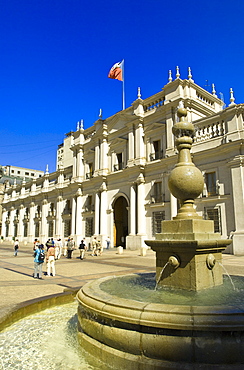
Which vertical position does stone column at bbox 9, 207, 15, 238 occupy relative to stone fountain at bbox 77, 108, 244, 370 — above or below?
above

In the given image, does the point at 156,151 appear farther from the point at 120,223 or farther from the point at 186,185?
the point at 186,185

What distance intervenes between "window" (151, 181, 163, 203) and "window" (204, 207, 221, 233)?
492cm

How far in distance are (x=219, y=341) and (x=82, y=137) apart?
35.2 m

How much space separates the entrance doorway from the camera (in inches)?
1205

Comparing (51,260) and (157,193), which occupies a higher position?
(157,193)

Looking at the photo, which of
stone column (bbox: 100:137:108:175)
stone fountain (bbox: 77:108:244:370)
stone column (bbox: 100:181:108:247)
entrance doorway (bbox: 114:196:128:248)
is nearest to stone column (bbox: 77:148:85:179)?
stone column (bbox: 100:137:108:175)

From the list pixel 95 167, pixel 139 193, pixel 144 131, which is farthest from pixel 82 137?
pixel 139 193

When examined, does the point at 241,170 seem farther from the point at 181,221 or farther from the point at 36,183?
the point at 36,183

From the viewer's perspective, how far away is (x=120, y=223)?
3142 centimetres

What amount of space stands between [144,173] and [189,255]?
73.9ft

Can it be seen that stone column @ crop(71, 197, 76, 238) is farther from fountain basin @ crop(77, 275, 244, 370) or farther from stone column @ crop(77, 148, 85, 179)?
fountain basin @ crop(77, 275, 244, 370)

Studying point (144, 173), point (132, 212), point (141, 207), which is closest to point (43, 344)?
point (141, 207)

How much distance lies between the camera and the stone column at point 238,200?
19.2 meters

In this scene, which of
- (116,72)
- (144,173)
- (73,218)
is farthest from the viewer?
(73,218)
